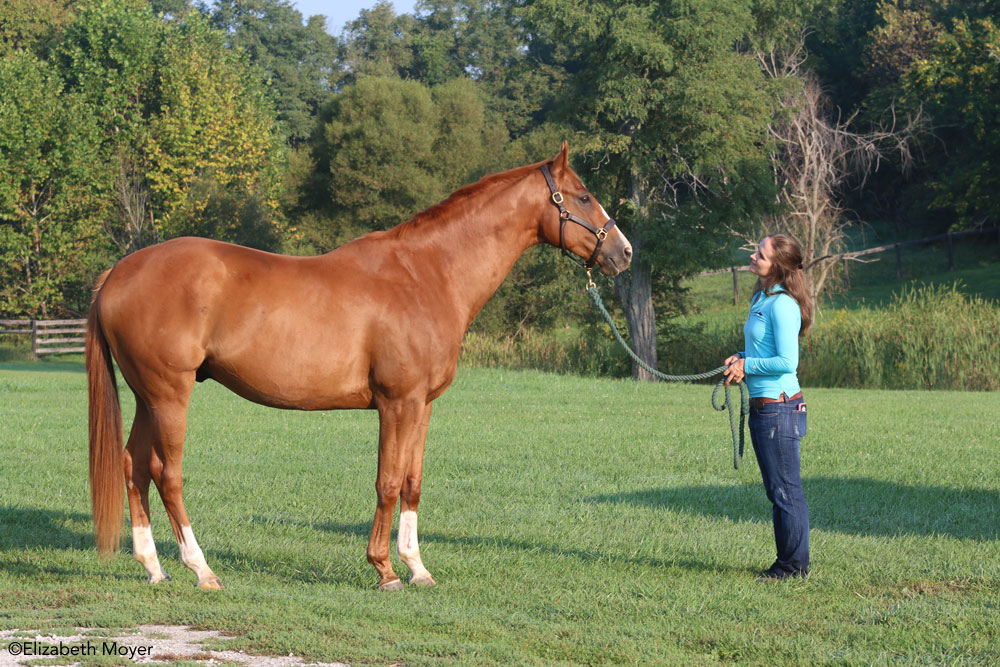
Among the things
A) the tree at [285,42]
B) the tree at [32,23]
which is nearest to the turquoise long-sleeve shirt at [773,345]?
the tree at [32,23]

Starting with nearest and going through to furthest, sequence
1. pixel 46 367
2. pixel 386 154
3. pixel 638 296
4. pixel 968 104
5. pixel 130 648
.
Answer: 1. pixel 130 648
2. pixel 638 296
3. pixel 46 367
4. pixel 386 154
5. pixel 968 104

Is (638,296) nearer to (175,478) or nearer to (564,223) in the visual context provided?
(564,223)

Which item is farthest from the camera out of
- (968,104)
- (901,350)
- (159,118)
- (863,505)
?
(159,118)

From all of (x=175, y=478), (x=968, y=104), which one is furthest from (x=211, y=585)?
(x=968, y=104)

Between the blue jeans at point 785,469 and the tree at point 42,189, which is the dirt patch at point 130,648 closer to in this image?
the blue jeans at point 785,469

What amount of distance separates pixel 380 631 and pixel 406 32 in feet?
223

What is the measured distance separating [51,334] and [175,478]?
109 feet

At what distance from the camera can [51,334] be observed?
36.1 metres

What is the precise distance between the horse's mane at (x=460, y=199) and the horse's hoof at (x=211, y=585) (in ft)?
7.57

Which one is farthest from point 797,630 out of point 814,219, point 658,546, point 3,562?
point 814,219

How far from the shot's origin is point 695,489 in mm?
9000

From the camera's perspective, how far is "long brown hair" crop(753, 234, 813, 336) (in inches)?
238

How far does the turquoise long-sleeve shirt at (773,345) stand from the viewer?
5918 millimetres

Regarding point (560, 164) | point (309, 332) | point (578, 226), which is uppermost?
point (560, 164)
